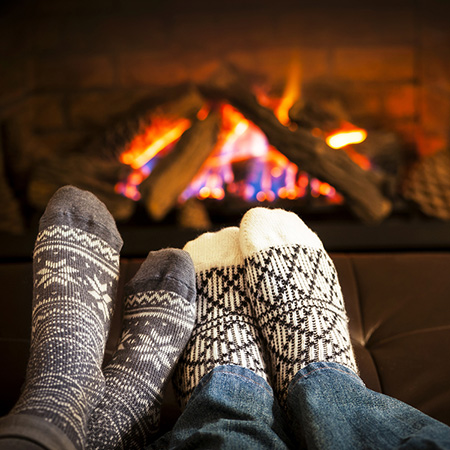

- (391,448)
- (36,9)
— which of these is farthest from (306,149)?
(391,448)

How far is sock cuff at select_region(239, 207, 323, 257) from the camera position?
918mm

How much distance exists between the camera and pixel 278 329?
827 millimetres

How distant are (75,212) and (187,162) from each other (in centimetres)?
61

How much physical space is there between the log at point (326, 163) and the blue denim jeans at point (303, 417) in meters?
0.84

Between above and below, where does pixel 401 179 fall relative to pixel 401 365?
above

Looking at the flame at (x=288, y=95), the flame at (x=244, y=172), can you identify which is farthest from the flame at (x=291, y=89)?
the flame at (x=244, y=172)

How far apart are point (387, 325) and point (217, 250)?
311 millimetres

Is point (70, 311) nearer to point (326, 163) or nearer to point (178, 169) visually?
point (178, 169)

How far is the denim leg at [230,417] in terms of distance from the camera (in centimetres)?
52

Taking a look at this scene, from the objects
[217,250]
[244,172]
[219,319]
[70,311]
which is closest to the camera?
[70,311]

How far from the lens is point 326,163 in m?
1.46

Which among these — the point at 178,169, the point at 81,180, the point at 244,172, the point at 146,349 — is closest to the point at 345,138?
the point at 244,172

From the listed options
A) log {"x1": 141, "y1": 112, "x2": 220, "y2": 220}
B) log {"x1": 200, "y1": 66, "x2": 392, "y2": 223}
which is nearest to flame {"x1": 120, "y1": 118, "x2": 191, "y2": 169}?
log {"x1": 141, "y1": 112, "x2": 220, "y2": 220}

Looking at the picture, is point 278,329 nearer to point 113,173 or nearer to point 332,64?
point 113,173
